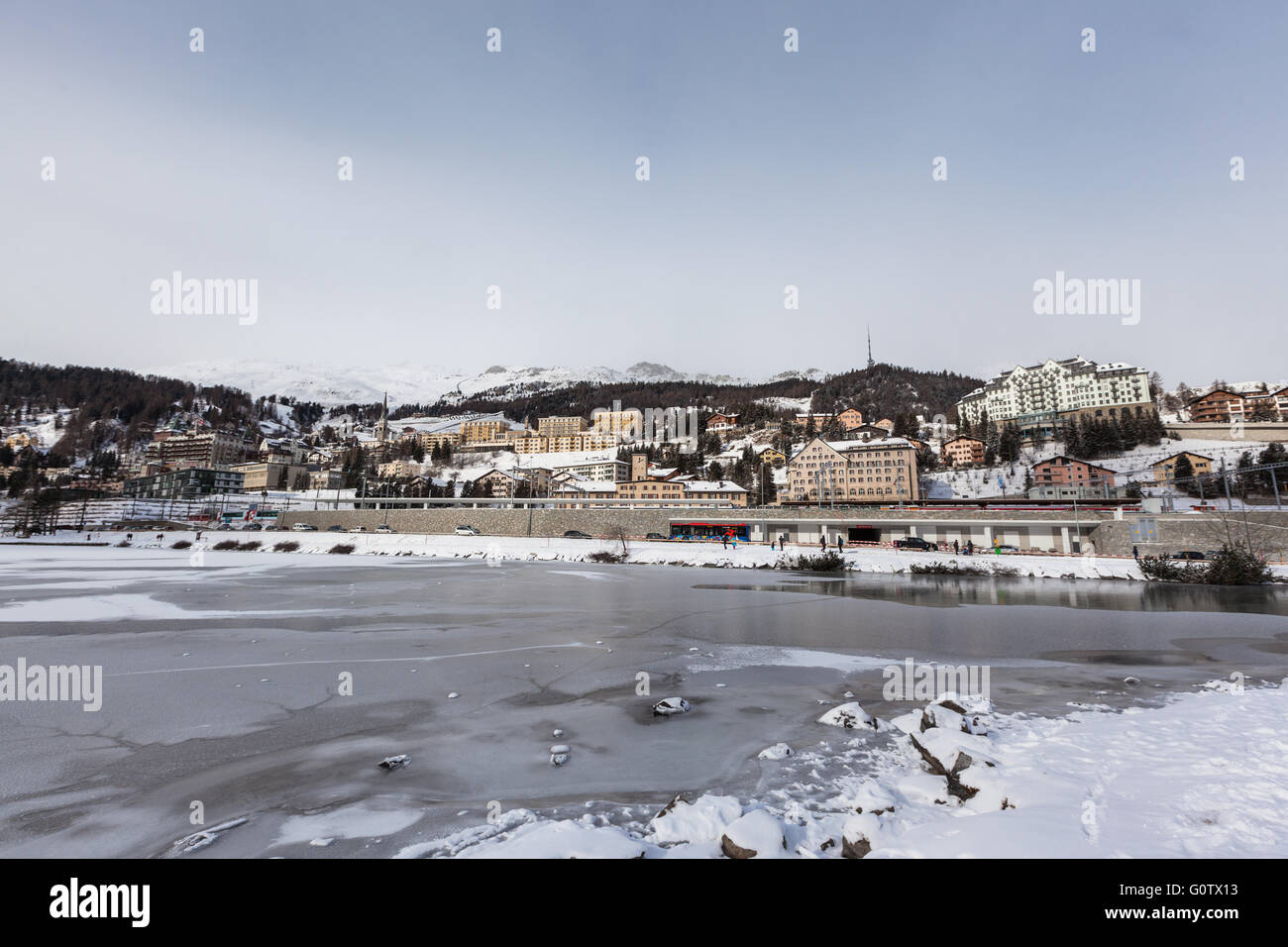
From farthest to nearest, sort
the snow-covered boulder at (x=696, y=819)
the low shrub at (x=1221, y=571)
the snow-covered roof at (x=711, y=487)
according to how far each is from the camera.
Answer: the snow-covered roof at (x=711, y=487) < the low shrub at (x=1221, y=571) < the snow-covered boulder at (x=696, y=819)

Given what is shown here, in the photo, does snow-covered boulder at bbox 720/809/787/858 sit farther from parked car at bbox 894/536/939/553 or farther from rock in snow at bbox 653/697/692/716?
parked car at bbox 894/536/939/553

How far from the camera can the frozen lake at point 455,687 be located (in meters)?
4.57

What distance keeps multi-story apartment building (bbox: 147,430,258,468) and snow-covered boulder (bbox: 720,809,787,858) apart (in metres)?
193

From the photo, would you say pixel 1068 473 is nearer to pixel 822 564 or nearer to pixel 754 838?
pixel 822 564

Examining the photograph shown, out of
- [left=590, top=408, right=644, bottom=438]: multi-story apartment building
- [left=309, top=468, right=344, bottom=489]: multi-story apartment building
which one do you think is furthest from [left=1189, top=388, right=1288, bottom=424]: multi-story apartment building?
[left=309, top=468, right=344, bottom=489]: multi-story apartment building

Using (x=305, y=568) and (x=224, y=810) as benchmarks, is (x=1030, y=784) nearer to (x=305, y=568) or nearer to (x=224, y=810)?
(x=224, y=810)

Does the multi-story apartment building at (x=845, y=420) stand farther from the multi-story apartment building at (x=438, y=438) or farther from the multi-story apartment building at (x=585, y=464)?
the multi-story apartment building at (x=438, y=438)

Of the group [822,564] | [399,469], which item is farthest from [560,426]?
[822,564]

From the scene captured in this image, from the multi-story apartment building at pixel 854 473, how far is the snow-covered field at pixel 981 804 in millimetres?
84304

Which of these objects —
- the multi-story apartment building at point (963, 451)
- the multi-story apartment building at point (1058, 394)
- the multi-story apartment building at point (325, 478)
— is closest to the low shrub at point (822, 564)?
the multi-story apartment building at point (963, 451)

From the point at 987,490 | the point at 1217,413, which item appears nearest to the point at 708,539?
the point at 987,490

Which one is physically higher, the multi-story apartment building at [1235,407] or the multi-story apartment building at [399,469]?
the multi-story apartment building at [1235,407]

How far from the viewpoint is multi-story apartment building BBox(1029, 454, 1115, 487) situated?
83.2m
